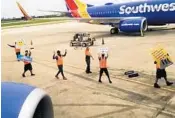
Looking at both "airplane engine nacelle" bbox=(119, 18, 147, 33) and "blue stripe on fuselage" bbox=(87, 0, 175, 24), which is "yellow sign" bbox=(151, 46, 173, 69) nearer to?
"airplane engine nacelle" bbox=(119, 18, 147, 33)

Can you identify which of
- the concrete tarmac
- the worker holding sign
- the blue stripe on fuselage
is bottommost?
the concrete tarmac

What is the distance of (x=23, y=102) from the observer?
3.45 meters

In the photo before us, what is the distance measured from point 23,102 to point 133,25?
95.2 feet

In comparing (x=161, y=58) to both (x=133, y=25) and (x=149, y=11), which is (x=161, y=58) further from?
(x=149, y=11)

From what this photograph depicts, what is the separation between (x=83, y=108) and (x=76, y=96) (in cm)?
156

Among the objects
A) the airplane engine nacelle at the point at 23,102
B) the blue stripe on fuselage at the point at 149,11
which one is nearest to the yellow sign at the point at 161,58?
the airplane engine nacelle at the point at 23,102

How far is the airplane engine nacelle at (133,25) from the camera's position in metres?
31.5

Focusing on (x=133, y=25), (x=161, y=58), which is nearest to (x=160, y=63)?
(x=161, y=58)

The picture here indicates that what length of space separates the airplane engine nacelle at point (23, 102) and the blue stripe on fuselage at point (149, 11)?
→ 94.4ft

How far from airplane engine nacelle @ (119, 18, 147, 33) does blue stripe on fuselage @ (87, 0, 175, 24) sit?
106 cm

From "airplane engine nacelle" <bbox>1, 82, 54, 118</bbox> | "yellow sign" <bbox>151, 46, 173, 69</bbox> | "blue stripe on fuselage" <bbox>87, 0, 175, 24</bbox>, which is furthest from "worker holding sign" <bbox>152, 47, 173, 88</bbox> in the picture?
"blue stripe on fuselage" <bbox>87, 0, 175, 24</bbox>

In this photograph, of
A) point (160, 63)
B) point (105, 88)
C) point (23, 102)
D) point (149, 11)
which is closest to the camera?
point (23, 102)

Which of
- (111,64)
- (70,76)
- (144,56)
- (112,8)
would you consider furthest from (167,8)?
(70,76)

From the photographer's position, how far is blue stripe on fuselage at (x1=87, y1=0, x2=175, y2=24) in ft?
103
